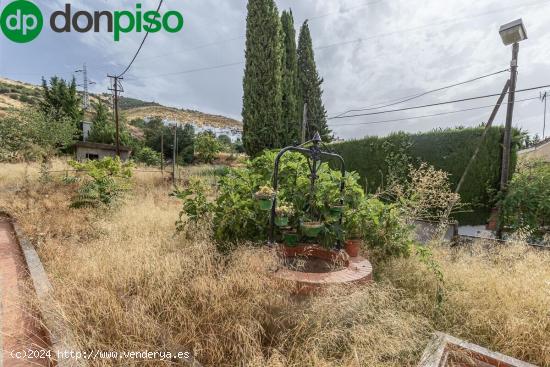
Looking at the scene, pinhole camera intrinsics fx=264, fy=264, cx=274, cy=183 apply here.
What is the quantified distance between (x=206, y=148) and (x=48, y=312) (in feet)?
74.7

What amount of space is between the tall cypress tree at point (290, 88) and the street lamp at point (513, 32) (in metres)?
7.83

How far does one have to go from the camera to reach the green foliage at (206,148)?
77.9ft

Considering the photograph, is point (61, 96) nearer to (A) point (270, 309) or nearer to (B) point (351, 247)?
(B) point (351, 247)

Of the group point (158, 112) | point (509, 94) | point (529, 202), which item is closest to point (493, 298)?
point (529, 202)

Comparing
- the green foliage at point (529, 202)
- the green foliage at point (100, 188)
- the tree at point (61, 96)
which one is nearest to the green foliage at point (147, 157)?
the tree at point (61, 96)

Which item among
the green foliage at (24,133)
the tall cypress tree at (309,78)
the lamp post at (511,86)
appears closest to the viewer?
the lamp post at (511,86)

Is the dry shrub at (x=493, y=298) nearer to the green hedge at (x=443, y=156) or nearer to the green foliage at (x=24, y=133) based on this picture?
the green hedge at (x=443, y=156)

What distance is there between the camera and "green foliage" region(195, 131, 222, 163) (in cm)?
2375

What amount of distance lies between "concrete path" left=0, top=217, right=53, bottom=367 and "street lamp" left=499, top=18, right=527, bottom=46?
316 inches

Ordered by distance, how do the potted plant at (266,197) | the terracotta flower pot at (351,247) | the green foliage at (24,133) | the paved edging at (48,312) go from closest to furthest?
the paved edging at (48,312)
the potted plant at (266,197)
the terracotta flower pot at (351,247)
the green foliage at (24,133)

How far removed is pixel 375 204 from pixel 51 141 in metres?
17.2

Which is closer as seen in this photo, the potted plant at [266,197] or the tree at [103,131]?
the potted plant at [266,197]

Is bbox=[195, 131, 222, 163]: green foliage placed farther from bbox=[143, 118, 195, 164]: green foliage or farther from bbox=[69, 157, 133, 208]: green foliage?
bbox=[69, 157, 133, 208]: green foliage

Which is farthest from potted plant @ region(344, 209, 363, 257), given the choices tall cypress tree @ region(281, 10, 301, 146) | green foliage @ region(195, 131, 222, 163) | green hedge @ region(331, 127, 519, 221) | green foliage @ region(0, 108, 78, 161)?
green foliage @ region(195, 131, 222, 163)
